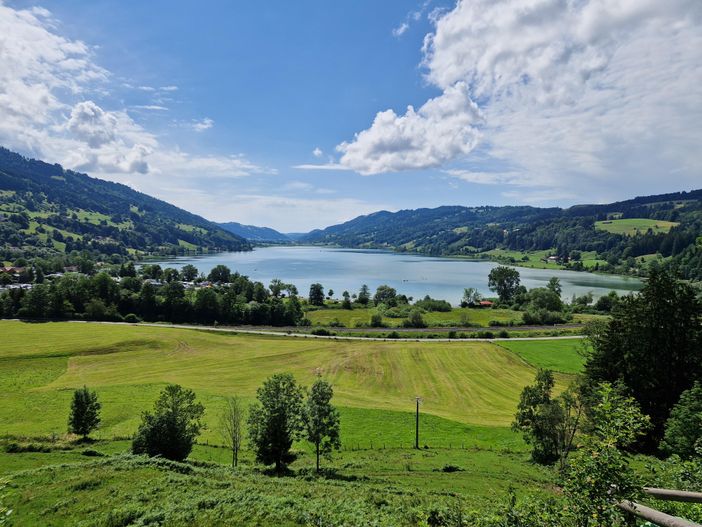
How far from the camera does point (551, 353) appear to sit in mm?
65312

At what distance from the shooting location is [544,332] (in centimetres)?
8119

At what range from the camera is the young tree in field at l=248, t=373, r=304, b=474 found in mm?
25672

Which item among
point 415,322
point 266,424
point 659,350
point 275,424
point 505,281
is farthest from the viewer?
point 505,281

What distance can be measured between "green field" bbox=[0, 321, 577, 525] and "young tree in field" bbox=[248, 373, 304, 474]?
5.21ft

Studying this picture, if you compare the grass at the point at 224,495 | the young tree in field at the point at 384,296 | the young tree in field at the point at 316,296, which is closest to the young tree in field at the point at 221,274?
the young tree in field at the point at 316,296

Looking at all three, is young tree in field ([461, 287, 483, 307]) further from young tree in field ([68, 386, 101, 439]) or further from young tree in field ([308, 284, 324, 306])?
young tree in field ([68, 386, 101, 439])

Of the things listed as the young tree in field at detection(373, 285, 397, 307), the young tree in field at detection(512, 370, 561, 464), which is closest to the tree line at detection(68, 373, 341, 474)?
the young tree in field at detection(512, 370, 561, 464)

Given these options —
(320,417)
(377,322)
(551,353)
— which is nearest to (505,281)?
(377,322)

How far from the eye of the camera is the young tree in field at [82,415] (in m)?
30.9

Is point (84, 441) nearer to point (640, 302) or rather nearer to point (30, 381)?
point (30, 381)

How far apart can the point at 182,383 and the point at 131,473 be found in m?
33.3

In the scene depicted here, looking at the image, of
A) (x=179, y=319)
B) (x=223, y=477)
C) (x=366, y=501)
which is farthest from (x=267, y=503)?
(x=179, y=319)

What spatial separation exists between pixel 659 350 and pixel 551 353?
38.8m

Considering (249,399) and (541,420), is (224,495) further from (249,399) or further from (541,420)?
(249,399)
